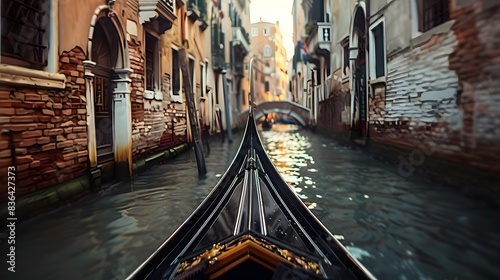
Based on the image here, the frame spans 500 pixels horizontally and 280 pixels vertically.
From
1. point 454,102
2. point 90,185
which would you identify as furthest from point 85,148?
point 454,102

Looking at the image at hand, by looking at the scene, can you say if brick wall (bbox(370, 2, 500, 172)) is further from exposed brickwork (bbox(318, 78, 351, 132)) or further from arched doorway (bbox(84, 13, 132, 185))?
arched doorway (bbox(84, 13, 132, 185))

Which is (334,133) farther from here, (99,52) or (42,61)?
(42,61)

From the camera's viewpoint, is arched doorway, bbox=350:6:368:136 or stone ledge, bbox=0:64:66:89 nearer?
stone ledge, bbox=0:64:66:89

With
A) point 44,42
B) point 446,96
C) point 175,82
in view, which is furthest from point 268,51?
point 44,42

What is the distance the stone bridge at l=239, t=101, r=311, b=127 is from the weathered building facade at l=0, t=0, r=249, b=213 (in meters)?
8.05

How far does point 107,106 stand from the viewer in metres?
3.07

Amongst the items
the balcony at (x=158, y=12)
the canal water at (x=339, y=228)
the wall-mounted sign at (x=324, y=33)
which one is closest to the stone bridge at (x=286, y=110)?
the wall-mounted sign at (x=324, y=33)

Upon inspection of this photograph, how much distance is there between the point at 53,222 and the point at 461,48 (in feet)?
10.9

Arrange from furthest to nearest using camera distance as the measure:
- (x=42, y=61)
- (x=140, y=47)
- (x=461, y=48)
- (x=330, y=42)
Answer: (x=330, y=42) → (x=140, y=47) → (x=461, y=48) → (x=42, y=61)

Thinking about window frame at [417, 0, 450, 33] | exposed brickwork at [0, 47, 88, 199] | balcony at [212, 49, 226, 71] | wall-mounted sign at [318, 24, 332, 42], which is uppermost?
wall-mounted sign at [318, 24, 332, 42]

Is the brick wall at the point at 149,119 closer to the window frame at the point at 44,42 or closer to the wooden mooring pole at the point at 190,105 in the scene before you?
the wooden mooring pole at the point at 190,105

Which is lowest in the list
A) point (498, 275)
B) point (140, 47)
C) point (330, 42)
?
point (498, 275)

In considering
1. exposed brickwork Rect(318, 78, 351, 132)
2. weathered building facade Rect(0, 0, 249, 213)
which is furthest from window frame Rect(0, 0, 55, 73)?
exposed brickwork Rect(318, 78, 351, 132)

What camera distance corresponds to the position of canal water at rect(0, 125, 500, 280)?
4.43ft
